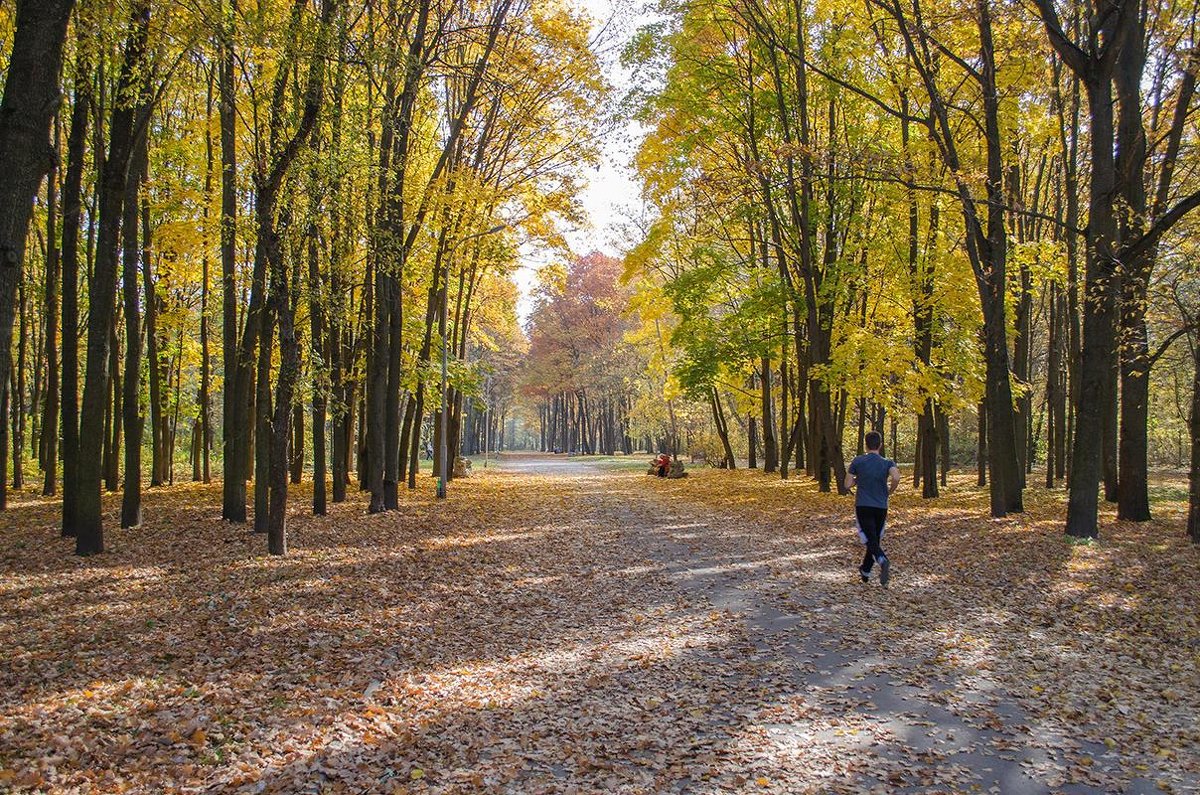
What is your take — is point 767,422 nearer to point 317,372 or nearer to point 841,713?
point 317,372

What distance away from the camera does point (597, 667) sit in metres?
6.43

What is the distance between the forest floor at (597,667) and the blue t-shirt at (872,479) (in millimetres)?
1094

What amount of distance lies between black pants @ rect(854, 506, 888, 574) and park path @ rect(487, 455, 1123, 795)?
0.45 meters

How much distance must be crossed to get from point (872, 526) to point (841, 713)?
172 inches

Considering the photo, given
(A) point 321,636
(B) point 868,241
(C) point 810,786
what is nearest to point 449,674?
(A) point 321,636

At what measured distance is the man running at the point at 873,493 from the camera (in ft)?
30.1

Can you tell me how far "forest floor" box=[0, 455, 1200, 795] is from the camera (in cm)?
445

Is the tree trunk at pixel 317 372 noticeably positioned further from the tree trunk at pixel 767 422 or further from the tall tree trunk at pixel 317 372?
the tree trunk at pixel 767 422

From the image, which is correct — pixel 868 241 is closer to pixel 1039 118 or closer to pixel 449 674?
pixel 1039 118

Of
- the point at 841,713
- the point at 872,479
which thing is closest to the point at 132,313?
the point at 872,479

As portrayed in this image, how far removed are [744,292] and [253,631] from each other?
18.9 meters

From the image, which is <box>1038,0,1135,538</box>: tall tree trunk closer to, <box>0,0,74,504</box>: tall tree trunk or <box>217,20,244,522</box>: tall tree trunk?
<box>0,0,74,504</box>: tall tree trunk

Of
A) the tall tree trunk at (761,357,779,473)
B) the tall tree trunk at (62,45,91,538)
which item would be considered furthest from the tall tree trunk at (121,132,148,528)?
the tall tree trunk at (761,357,779,473)

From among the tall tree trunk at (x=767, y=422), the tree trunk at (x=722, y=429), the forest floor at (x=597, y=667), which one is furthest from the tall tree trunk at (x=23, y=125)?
the tree trunk at (x=722, y=429)
